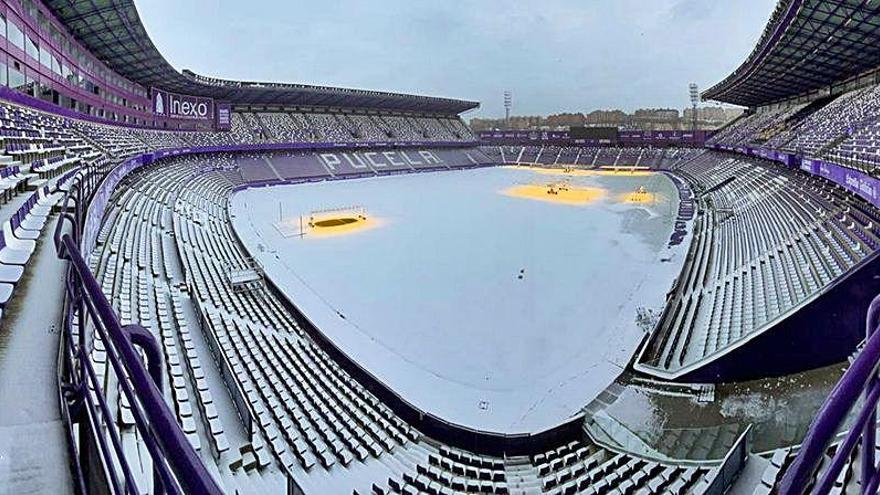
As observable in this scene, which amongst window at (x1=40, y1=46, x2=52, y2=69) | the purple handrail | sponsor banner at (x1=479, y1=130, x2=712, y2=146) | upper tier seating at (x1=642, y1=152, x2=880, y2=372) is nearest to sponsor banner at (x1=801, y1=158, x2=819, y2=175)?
upper tier seating at (x1=642, y1=152, x2=880, y2=372)

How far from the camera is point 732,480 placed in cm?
649

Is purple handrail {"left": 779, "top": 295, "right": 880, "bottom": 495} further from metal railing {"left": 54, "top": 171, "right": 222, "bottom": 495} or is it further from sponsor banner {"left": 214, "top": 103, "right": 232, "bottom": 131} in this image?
sponsor banner {"left": 214, "top": 103, "right": 232, "bottom": 131}

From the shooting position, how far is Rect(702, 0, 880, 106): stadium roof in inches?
1000

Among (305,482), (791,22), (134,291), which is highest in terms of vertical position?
(791,22)

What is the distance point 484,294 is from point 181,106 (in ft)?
140

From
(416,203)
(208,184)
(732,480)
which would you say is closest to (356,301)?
(732,480)

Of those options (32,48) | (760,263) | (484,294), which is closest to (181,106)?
(32,48)

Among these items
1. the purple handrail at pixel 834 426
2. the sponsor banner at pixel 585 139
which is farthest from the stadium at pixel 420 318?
the sponsor banner at pixel 585 139

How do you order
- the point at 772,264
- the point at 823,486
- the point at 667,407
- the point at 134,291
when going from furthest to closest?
the point at 772,264, the point at 134,291, the point at 667,407, the point at 823,486

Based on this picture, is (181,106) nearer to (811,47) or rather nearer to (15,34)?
(15,34)

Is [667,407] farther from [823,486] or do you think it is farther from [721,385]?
[823,486]

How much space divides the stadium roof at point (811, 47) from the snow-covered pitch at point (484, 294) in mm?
12469

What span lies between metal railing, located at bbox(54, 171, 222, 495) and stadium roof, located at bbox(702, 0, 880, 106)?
31852 millimetres

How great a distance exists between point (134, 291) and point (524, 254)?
16.1 metres
